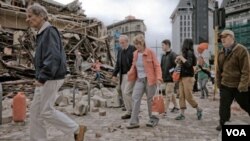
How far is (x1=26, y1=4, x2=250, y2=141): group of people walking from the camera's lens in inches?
192

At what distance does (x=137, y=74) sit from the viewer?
24.9 feet

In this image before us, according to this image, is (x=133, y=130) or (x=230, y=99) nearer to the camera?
(x=230, y=99)

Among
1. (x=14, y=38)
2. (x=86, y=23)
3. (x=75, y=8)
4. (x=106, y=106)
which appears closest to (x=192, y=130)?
(x=106, y=106)

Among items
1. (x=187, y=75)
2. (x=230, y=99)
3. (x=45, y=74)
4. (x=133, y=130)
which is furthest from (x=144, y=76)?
(x=45, y=74)

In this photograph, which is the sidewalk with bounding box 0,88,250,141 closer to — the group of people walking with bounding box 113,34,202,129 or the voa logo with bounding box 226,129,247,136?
the group of people walking with bounding box 113,34,202,129

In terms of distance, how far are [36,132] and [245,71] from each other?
3517 millimetres

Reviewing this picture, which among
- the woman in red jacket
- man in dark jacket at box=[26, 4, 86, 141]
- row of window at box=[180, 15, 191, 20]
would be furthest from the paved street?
row of window at box=[180, 15, 191, 20]

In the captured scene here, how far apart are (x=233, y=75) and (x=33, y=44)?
17535 millimetres

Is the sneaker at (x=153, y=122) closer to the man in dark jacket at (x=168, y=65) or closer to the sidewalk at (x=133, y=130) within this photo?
the sidewalk at (x=133, y=130)

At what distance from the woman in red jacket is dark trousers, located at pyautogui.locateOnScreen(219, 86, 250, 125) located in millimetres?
1234

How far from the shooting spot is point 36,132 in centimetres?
500

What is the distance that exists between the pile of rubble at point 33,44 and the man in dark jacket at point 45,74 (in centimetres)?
1042

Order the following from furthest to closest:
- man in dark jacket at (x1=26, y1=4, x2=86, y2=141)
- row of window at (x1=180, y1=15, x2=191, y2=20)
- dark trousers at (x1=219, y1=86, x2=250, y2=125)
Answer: row of window at (x1=180, y1=15, x2=191, y2=20)
dark trousers at (x1=219, y1=86, x2=250, y2=125)
man in dark jacket at (x1=26, y1=4, x2=86, y2=141)

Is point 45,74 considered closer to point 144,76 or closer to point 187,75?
point 144,76
